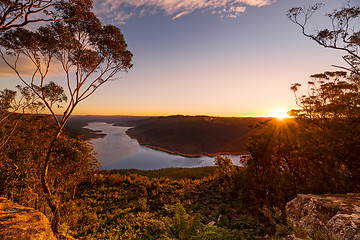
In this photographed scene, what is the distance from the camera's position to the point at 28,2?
6.83 metres

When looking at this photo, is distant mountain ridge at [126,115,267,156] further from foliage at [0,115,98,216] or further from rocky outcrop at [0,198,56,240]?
rocky outcrop at [0,198,56,240]

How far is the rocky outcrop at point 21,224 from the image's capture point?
3760 millimetres

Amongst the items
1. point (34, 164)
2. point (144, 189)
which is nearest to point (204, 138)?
point (144, 189)

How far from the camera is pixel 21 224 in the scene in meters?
4.13

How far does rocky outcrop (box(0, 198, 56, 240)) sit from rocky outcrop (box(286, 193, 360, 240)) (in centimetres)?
758

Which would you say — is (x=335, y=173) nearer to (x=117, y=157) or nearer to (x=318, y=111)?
(x=318, y=111)

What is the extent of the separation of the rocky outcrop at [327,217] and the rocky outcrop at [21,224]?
24.9 feet

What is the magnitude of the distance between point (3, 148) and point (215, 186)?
16.5 m

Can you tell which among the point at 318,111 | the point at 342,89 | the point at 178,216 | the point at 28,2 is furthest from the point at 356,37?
the point at 28,2

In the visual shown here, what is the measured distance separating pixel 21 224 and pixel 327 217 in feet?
29.5

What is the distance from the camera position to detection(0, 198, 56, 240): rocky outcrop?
376 centimetres

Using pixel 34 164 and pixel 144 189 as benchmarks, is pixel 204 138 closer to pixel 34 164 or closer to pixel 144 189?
pixel 144 189

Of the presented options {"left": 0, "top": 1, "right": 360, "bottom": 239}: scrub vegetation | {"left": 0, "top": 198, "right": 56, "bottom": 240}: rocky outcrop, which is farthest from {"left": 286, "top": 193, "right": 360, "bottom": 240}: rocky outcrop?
{"left": 0, "top": 198, "right": 56, "bottom": 240}: rocky outcrop

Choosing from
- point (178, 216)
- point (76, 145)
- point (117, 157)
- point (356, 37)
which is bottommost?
point (117, 157)
